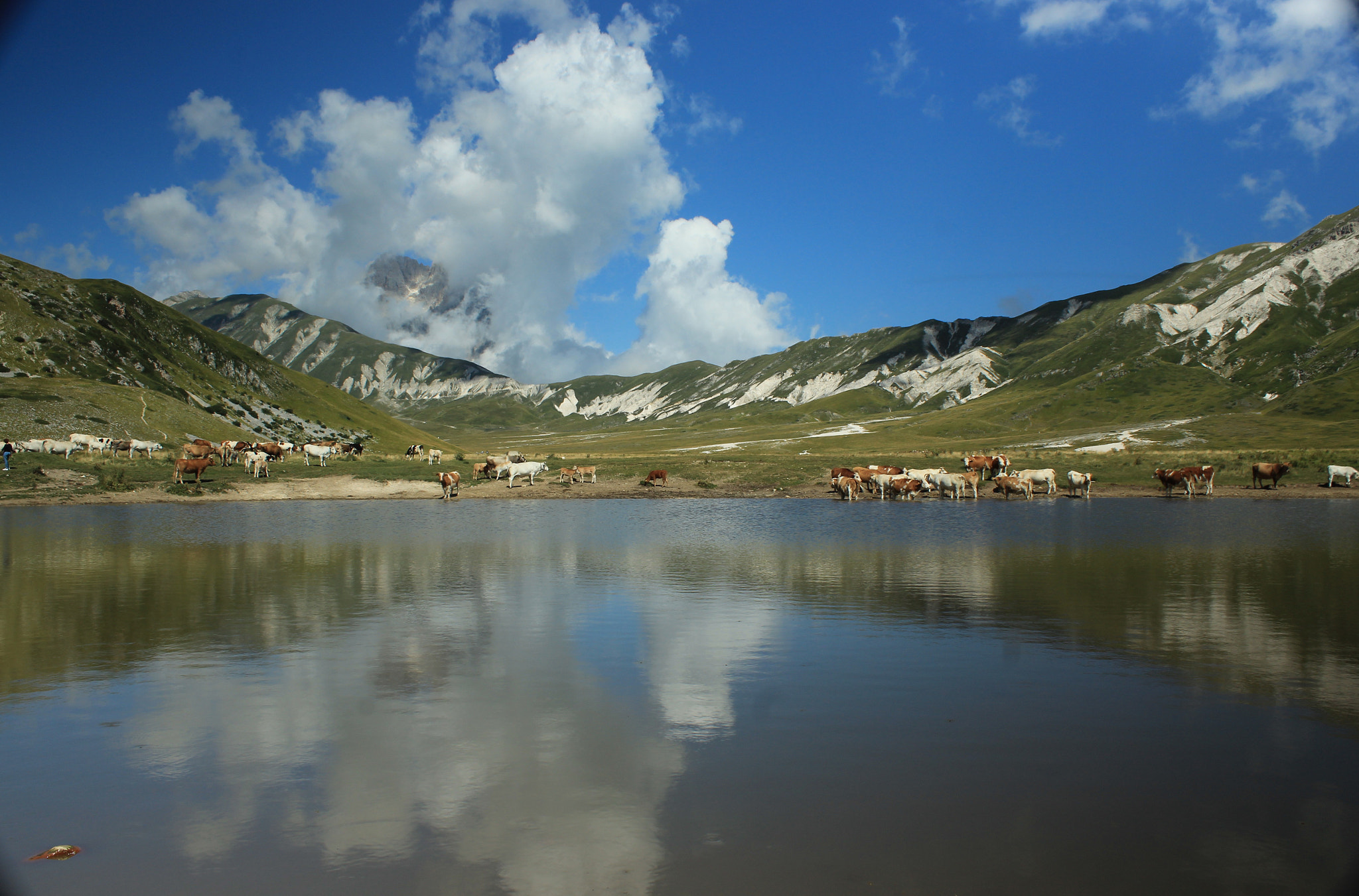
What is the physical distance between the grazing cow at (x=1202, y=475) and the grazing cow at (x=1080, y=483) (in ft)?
20.6

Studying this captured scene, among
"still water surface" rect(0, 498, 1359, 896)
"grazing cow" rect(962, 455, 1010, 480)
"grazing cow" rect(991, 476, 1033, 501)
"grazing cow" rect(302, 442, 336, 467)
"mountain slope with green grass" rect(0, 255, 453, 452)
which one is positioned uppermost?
"mountain slope with green grass" rect(0, 255, 453, 452)

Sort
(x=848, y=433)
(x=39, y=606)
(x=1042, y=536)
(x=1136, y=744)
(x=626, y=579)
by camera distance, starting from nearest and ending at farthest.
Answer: (x=1136, y=744) → (x=39, y=606) → (x=626, y=579) → (x=1042, y=536) → (x=848, y=433)

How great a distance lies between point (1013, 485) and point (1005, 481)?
4.03 ft

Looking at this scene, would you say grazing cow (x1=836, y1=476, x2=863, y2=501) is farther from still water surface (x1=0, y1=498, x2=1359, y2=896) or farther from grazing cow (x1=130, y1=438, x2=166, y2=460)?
grazing cow (x1=130, y1=438, x2=166, y2=460)

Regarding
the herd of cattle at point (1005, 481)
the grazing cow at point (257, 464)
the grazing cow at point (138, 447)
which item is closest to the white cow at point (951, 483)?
the herd of cattle at point (1005, 481)

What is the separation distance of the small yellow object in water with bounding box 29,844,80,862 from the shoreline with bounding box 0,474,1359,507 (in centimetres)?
4835

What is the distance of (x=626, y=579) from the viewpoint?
23.4 meters

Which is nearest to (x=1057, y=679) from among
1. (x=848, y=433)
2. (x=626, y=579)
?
(x=626, y=579)

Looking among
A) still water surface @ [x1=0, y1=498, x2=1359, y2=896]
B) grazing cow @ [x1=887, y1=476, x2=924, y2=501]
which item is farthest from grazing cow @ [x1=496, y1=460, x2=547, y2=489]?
still water surface @ [x1=0, y1=498, x2=1359, y2=896]

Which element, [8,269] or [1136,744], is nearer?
[1136,744]

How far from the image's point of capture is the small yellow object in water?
24.2 feet

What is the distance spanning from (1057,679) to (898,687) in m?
2.80

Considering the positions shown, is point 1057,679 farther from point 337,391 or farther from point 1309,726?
point 337,391

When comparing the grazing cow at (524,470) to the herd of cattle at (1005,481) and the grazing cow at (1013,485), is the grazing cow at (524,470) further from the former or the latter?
the grazing cow at (1013,485)
